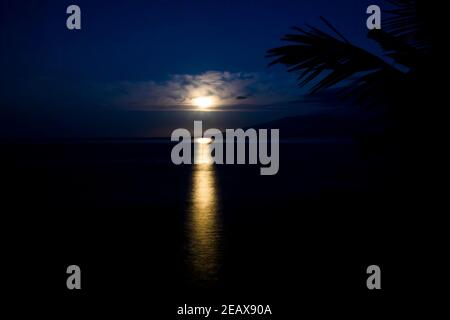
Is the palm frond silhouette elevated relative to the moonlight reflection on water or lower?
elevated

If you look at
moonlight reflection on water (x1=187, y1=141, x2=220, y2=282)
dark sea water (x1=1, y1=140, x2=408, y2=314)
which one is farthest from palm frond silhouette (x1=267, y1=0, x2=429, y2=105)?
moonlight reflection on water (x1=187, y1=141, x2=220, y2=282)

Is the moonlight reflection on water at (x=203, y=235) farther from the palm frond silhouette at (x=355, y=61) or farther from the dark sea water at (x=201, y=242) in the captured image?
the palm frond silhouette at (x=355, y=61)

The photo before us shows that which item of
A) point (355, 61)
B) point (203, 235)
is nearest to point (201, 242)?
point (203, 235)

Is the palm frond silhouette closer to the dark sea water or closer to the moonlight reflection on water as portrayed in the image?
the dark sea water

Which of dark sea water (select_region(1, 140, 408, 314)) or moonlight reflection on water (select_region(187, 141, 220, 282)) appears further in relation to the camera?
moonlight reflection on water (select_region(187, 141, 220, 282))

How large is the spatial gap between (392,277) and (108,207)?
8.83 m

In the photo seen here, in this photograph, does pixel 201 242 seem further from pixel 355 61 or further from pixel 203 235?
pixel 355 61

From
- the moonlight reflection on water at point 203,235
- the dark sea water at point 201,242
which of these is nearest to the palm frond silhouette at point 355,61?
the dark sea water at point 201,242

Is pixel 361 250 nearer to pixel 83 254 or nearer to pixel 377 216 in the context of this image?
pixel 377 216

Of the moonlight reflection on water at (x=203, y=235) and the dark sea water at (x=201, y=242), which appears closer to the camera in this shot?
the dark sea water at (x=201, y=242)

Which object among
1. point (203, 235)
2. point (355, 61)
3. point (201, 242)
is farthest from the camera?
point (203, 235)

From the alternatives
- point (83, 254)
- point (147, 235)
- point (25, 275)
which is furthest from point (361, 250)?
point (25, 275)

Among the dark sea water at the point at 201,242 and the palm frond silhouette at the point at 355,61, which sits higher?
the palm frond silhouette at the point at 355,61

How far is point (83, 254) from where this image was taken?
7.89m
